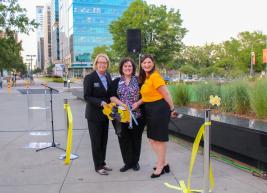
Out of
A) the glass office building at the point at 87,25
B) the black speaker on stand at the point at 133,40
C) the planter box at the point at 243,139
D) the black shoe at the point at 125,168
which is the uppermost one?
the glass office building at the point at 87,25

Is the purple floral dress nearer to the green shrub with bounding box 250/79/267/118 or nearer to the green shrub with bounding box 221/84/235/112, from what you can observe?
the green shrub with bounding box 250/79/267/118

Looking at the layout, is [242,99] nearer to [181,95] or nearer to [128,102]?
[181,95]

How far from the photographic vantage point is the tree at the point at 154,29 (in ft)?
126

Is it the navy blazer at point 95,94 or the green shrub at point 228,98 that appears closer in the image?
the navy blazer at point 95,94

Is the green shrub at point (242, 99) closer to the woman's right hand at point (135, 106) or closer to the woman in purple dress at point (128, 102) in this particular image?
the woman in purple dress at point (128, 102)

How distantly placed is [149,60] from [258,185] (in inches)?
91.7

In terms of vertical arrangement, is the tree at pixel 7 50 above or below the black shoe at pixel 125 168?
above

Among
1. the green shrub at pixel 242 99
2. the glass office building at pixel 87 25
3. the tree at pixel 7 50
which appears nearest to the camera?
the green shrub at pixel 242 99

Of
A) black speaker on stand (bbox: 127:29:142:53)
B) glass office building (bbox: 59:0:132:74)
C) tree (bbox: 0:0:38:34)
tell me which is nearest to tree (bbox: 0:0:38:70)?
tree (bbox: 0:0:38:34)

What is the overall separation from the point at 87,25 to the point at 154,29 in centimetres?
8517

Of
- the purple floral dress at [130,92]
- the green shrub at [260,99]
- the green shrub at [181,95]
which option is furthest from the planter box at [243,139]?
the green shrub at [181,95]

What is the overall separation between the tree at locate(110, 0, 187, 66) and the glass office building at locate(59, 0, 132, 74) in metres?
78.1

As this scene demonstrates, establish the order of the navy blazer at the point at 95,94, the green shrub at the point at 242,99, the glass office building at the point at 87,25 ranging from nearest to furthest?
the navy blazer at the point at 95,94 → the green shrub at the point at 242,99 → the glass office building at the point at 87,25

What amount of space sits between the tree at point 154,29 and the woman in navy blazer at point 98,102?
3227 cm
